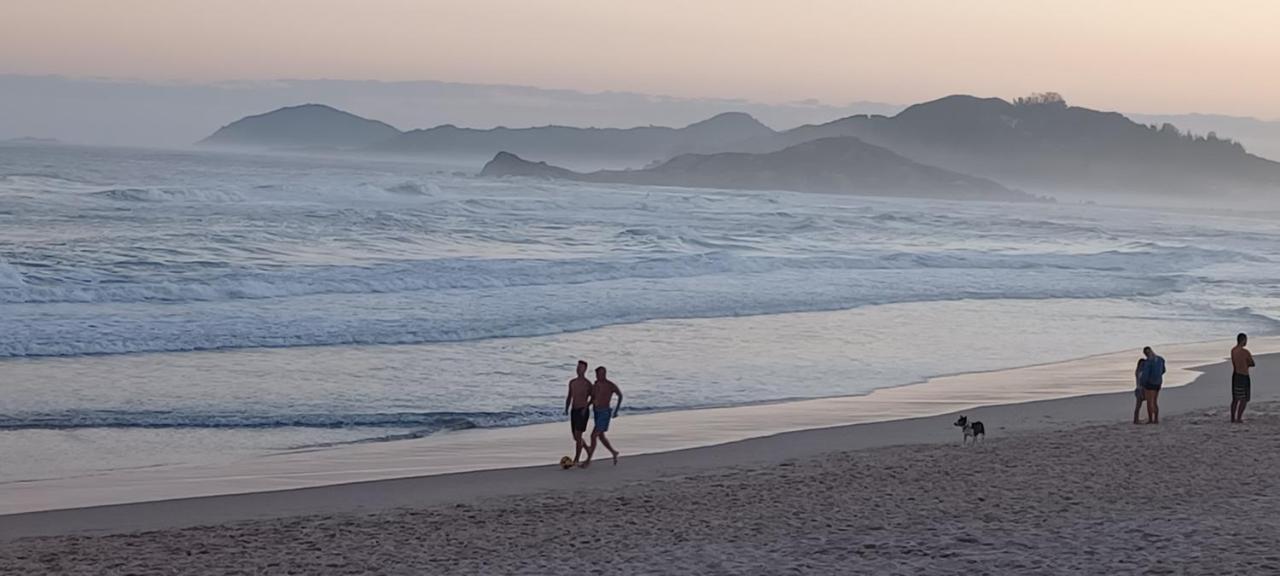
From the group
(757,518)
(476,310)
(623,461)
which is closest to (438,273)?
(476,310)

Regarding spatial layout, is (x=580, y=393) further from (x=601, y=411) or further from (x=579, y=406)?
(x=601, y=411)

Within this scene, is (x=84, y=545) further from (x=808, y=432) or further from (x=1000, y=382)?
(x=1000, y=382)

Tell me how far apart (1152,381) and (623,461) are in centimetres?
586

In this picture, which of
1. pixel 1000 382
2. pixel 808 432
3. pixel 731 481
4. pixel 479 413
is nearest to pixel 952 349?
pixel 1000 382

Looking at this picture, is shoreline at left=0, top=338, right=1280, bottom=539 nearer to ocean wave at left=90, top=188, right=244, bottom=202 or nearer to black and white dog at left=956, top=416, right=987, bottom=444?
black and white dog at left=956, top=416, right=987, bottom=444

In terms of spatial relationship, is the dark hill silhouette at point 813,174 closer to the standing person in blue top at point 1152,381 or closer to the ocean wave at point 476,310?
the ocean wave at point 476,310

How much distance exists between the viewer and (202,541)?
30.7ft

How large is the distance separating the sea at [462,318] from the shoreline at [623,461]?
741 mm

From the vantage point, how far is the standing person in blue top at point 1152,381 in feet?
47.4

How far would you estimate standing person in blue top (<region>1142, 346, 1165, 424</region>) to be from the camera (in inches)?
569

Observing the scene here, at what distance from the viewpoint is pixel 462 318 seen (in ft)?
76.0

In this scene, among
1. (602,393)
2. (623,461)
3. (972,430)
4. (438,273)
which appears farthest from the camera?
(438,273)

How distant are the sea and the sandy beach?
2405mm

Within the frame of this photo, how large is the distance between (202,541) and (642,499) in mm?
3319
